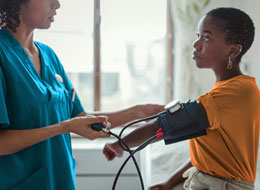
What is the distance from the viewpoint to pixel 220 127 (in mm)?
945

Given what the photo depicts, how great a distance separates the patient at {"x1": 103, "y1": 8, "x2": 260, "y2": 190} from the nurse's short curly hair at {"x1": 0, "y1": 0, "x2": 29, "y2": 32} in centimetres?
59

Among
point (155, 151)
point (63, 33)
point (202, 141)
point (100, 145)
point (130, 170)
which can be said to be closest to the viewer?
point (202, 141)

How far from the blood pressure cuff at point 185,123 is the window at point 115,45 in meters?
1.56

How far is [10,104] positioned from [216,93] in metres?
0.68

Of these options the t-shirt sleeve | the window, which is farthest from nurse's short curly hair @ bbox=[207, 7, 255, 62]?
the window

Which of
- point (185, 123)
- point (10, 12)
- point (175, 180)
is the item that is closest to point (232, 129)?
point (185, 123)

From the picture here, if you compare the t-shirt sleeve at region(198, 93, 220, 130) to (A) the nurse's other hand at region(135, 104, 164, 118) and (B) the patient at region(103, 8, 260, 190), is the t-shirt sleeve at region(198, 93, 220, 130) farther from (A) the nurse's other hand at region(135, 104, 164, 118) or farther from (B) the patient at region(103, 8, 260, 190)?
(A) the nurse's other hand at region(135, 104, 164, 118)

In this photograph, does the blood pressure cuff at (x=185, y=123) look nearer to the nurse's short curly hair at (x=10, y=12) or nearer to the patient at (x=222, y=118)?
the patient at (x=222, y=118)

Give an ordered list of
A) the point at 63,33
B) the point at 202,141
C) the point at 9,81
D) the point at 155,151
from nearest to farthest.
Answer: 1. the point at 9,81
2. the point at 202,141
3. the point at 155,151
4. the point at 63,33

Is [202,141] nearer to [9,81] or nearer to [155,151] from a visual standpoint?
[9,81]

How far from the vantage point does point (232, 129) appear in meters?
0.94

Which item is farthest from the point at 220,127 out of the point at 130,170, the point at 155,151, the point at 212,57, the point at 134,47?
the point at 134,47

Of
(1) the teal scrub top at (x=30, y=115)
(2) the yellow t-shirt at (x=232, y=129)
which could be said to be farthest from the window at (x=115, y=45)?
(2) the yellow t-shirt at (x=232, y=129)

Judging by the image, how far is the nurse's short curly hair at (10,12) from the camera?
0.97m
